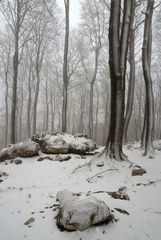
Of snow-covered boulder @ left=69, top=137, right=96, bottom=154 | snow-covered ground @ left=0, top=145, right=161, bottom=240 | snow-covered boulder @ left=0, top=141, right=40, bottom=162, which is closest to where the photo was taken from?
snow-covered ground @ left=0, top=145, right=161, bottom=240

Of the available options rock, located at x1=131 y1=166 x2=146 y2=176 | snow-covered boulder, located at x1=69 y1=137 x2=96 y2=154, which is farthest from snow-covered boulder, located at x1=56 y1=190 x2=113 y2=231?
snow-covered boulder, located at x1=69 y1=137 x2=96 y2=154

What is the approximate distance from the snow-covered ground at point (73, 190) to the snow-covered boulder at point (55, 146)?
0.88 metres

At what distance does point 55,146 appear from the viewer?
772cm

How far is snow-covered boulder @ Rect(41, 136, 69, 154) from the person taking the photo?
769 cm

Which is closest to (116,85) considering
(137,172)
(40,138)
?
(137,172)

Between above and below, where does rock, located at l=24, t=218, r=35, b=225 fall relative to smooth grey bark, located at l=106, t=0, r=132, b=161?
below

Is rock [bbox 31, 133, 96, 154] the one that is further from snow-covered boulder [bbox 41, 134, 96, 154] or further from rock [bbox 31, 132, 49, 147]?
rock [bbox 31, 132, 49, 147]

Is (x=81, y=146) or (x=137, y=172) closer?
(x=137, y=172)

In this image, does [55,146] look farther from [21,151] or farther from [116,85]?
[116,85]

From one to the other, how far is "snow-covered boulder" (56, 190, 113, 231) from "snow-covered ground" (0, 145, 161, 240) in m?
0.09

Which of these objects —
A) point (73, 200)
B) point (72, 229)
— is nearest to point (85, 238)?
point (72, 229)

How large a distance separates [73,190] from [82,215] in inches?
59.3

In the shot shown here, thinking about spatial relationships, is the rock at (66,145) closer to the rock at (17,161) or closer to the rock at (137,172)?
the rock at (17,161)

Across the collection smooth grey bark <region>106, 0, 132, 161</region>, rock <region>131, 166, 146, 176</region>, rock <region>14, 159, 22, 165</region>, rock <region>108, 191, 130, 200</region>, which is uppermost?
smooth grey bark <region>106, 0, 132, 161</region>
